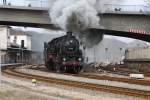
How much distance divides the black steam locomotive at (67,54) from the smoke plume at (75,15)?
2785 millimetres

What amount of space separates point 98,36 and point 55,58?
1835 cm

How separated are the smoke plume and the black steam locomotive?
2.79 meters

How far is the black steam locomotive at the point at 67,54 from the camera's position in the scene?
37.7 metres

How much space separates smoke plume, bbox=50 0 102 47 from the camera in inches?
1631

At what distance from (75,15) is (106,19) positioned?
Result: 15.5m

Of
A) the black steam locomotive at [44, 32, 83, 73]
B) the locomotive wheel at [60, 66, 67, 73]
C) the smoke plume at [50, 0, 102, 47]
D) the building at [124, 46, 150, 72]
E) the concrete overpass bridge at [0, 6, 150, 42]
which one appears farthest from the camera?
the building at [124, 46, 150, 72]

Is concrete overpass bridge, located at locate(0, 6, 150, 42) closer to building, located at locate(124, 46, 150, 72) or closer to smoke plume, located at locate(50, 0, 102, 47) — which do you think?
building, located at locate(124, 46, 150, 72)

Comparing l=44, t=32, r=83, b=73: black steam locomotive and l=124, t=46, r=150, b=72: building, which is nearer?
l=44, t=32, r=83, b=73: black steam locomotive

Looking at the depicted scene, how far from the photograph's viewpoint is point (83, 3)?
43031 mm

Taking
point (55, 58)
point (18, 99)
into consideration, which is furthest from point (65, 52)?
point (18, 99)

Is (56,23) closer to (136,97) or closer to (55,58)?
(55,58)

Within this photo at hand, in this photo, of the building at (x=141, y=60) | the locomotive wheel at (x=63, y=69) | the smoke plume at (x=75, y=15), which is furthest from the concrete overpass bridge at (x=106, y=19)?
the locomotive wheel at (x=63, y=69)

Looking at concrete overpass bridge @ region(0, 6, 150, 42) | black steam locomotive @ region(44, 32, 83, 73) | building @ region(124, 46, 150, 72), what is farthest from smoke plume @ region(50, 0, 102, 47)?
building @ region(124, 46, 150, 72)

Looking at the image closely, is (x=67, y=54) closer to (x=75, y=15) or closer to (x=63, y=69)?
(x=63, y=69)
